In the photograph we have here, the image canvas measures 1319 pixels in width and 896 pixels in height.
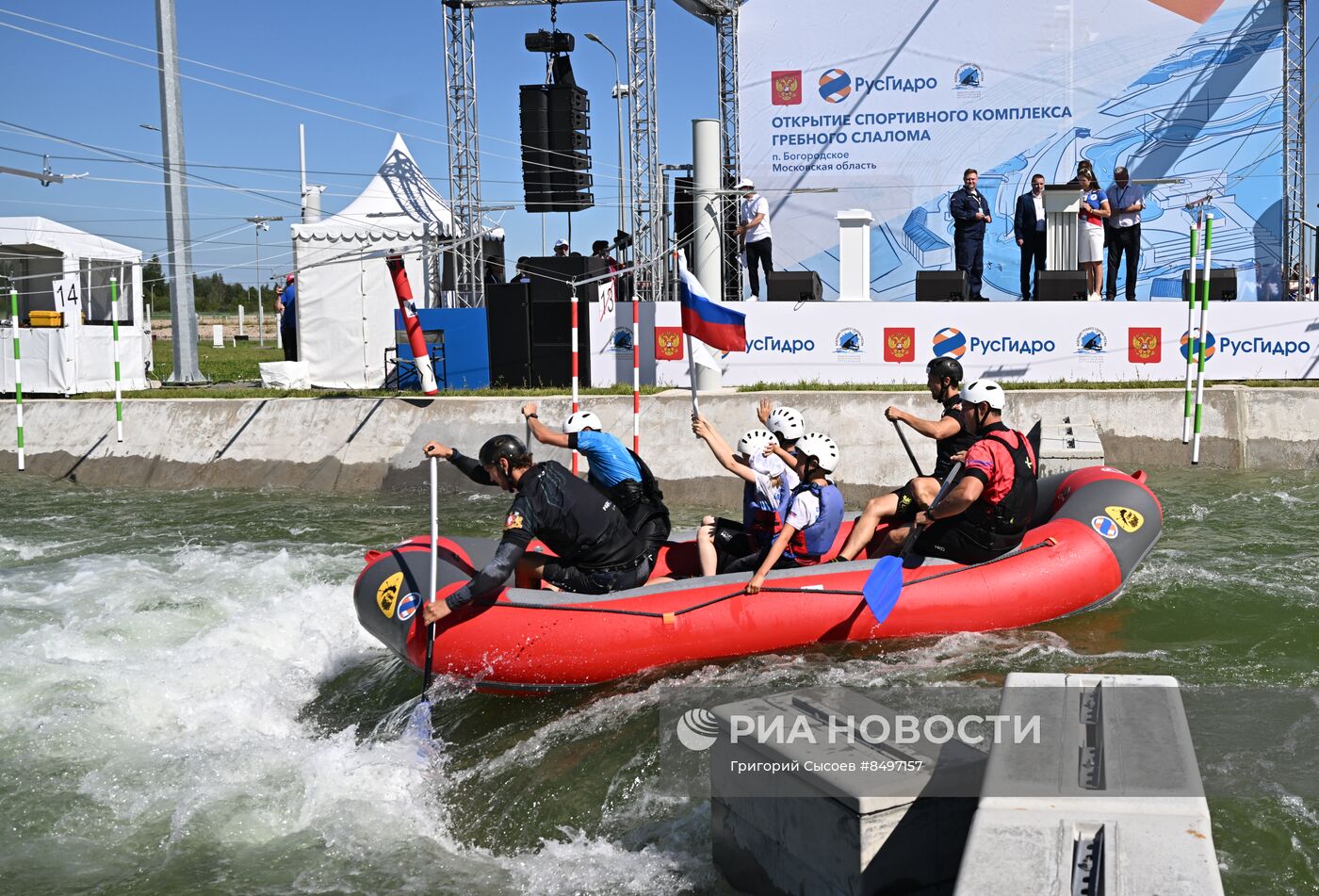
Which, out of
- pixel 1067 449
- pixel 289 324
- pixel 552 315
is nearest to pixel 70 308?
pixel 289 324

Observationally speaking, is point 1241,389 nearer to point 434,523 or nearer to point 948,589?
point 948,589

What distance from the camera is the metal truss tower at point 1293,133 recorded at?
18703 millimetres

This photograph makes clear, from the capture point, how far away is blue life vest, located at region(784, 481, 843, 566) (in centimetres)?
767

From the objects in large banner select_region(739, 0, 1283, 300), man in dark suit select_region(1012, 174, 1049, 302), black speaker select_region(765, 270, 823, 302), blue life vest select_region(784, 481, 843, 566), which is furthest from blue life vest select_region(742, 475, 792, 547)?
large banner select_region(739, 0, 1283, 300)

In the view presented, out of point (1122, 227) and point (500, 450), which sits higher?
point (1122, 227)

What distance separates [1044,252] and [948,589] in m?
10.0

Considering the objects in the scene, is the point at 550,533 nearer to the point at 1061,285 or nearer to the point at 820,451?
the point at 820,451

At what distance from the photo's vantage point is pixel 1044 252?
16547 mm

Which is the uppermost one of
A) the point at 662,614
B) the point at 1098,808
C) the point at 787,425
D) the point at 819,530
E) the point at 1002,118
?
the point at 1002,118

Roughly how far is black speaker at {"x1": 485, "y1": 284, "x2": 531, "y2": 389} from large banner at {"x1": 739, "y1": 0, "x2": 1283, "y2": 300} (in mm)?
5511

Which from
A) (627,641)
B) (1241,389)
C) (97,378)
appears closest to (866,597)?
(627,641)

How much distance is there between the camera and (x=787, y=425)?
7773 millimetres

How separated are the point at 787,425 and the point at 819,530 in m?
0.70

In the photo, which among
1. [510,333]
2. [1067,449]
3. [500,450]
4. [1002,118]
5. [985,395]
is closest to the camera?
[500,450]
